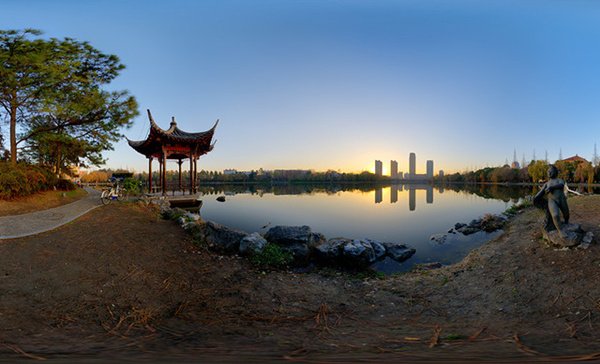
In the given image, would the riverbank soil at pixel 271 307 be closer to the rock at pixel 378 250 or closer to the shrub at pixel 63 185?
the rock at pixel 378 250

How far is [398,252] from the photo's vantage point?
8.87 metres

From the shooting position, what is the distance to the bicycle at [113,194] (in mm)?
11784

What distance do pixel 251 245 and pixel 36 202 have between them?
9.70 m

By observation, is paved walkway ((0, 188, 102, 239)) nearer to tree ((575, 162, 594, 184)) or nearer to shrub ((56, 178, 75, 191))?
shrub ((56, 178, 75, 191))

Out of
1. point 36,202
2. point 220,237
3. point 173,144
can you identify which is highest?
point 173,144

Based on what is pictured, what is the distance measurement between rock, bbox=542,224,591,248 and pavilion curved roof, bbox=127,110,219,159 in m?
13.1

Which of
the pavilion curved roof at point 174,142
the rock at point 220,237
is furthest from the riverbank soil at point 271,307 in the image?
the pavilion curved roof at point 174,142

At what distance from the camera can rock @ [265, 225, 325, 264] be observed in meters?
7.64

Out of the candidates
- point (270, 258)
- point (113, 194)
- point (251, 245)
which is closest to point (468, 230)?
point (270, 258)

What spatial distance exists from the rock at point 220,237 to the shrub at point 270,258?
2.43ft

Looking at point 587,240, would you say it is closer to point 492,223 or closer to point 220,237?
point 220,237

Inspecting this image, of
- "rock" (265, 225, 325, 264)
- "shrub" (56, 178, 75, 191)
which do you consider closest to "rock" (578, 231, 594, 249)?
"rock" (265, 225, 325, 264)

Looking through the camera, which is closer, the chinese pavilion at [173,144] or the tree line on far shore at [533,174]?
the chinese pavilion at [173,144]

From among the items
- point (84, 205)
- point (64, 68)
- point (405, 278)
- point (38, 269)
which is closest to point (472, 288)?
point (405, 278)
